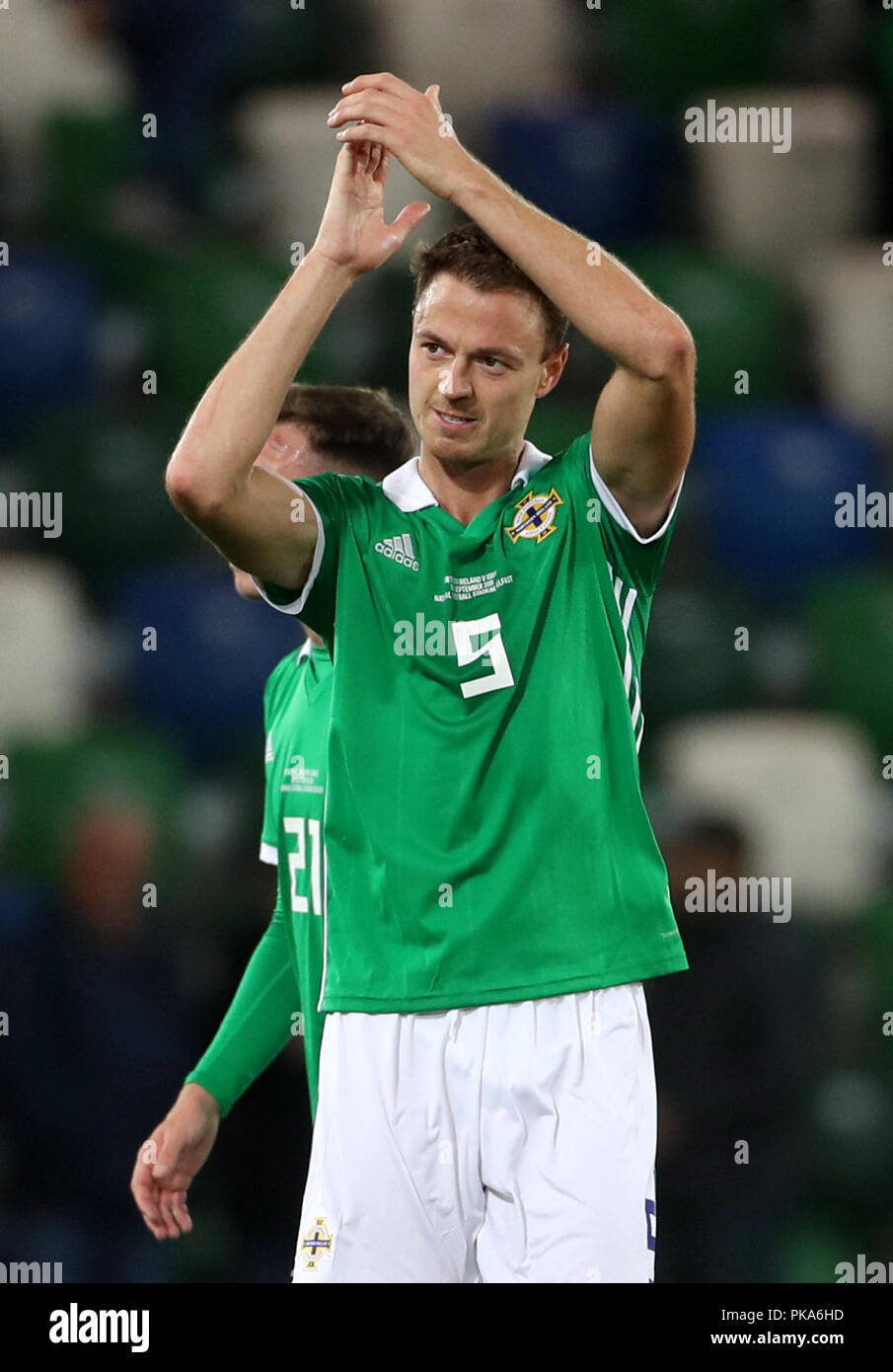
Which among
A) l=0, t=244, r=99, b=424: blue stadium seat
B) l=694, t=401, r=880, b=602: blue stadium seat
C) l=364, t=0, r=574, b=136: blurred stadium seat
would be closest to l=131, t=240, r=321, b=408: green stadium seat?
l=0, t=244, r=99, b=424: blue stadium seat

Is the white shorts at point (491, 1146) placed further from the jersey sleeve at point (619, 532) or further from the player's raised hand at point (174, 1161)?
the player's raised hand at point (174, 1161)

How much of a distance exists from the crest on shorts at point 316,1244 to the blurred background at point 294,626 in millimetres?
1619

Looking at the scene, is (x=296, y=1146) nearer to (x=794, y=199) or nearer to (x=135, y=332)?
(x=135, y=332)

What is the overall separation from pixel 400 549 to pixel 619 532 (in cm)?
27

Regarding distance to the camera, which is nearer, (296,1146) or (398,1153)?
(398,1153)

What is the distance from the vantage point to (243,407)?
79.7 inches

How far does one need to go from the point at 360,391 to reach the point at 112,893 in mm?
1620

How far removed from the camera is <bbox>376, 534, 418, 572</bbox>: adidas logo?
215 centimetres

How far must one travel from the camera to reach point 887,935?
3969 mm

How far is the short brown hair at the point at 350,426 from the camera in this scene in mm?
2795

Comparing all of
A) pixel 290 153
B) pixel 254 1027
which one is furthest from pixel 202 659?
pixel 254 1027

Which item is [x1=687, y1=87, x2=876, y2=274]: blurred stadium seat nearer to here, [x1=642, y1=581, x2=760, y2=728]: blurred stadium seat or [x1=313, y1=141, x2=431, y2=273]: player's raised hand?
[x1=642, y1=581, x2=760, y2=728]: blurred stadium seat

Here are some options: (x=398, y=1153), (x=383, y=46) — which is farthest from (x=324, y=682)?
(x=383, y=46)

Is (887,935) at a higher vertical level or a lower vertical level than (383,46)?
lower
